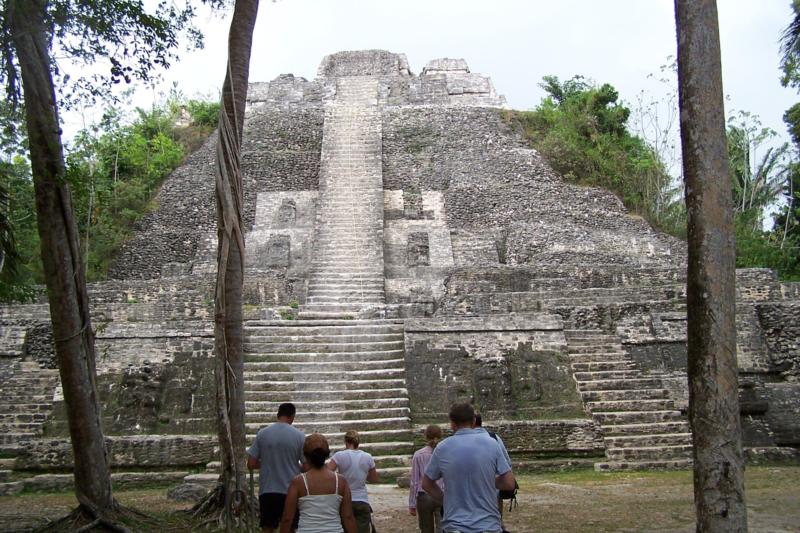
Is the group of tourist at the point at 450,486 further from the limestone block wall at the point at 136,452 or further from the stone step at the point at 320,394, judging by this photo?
the stone step at the point at 320,394

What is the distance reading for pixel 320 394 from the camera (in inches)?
377

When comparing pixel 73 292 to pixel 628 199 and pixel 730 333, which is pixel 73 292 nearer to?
pixel 730 333

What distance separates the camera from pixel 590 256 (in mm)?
14289

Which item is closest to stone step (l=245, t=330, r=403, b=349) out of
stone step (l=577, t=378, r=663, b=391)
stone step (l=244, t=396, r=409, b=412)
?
stone step (l=244, t=396, r=409, b=412)

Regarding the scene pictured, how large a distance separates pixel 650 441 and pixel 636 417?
1.38 feet

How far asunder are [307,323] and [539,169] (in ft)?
28.2

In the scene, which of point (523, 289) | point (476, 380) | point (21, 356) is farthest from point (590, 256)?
point (21, 356)

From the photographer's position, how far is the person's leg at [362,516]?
4.37 meters

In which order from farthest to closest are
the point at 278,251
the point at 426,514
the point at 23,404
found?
the point at 278,251 < the point at 23,404 < the point at 426,514

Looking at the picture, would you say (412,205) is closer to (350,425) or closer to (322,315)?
(322,315)

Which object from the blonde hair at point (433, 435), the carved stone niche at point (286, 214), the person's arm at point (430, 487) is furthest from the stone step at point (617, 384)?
the carved stone niche at point (286, 214)

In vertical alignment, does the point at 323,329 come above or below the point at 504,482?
above

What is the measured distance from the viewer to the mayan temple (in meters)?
8.88

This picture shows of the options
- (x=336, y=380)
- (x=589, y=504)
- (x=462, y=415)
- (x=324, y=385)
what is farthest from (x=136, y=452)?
(x=462, y=415)
